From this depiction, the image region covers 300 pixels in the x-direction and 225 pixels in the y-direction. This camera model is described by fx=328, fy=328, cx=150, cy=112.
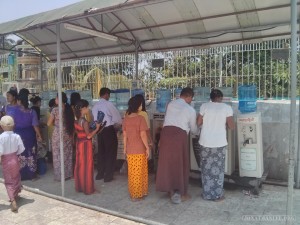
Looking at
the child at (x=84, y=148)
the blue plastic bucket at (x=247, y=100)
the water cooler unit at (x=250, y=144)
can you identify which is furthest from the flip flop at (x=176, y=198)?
the blue plastic bucket at (x=247, y=100)

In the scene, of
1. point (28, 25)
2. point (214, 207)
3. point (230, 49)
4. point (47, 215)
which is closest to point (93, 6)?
point (28, 25)

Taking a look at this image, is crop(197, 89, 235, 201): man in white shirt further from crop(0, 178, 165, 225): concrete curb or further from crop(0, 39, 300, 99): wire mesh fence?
crop(0, 39, 300, 99): wire mesh fence

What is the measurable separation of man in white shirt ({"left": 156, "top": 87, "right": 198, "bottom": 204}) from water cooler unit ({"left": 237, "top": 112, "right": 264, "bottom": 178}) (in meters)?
0.81

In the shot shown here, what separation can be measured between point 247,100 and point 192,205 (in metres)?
1.99

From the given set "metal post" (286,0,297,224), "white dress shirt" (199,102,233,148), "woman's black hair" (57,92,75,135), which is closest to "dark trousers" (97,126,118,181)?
"woman's black hair" (57,92,75,135)

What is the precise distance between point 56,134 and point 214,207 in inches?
118

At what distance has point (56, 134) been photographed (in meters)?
5.82

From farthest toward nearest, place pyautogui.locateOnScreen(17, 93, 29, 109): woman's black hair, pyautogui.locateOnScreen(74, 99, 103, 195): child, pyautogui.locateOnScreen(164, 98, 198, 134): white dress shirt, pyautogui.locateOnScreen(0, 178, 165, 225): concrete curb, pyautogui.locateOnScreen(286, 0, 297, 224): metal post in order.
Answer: pyautogui.locateOnScreen(17, 93, 29, 109): woman's black hair → pyautogui.locateOnScreen(74, 99, 103, 195): child → pyautogui.locateOnScreen(164, 98, 198, 134): white dress shirt → pyautogui.locateOnScreen(0, 178, 165, 225): concrete curb → pyautogui.locateOnScreen(286, 0, 297, 224): metal post

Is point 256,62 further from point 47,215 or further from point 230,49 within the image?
point 47,215

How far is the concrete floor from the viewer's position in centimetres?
416

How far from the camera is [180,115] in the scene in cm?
471

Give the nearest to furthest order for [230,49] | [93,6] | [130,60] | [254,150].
A: 1. [93,6]
2. [254,150]
3. [230,49]
4. [130,60]

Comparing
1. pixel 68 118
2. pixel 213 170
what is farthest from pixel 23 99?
pixel 213 170

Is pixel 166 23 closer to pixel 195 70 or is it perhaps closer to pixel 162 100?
pixel 162 100
